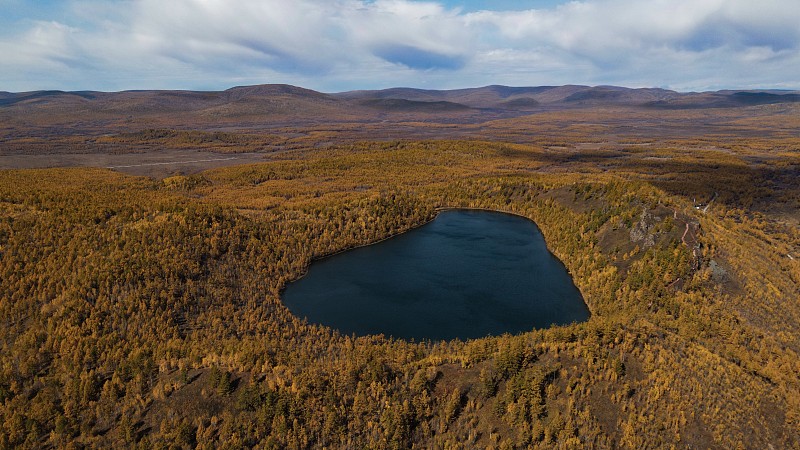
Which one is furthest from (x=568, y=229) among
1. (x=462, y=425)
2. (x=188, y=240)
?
(x=188, y=240)

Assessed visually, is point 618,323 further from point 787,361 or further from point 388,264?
point 388,264

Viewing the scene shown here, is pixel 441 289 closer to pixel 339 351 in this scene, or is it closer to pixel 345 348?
pixel 345 348

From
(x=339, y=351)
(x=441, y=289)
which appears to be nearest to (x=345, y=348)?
(x=339, y=351)

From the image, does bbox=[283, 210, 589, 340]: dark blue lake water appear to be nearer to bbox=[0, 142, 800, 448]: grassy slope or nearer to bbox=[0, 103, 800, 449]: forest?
bbox=[0, 103, 800, 449]: forest

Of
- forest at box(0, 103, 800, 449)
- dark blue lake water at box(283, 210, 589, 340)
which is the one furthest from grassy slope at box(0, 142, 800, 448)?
dark blue lake water at box(283, 210, 589, 340)

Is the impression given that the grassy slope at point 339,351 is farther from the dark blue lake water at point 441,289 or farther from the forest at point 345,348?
the dark blue lake water at point 441,289
